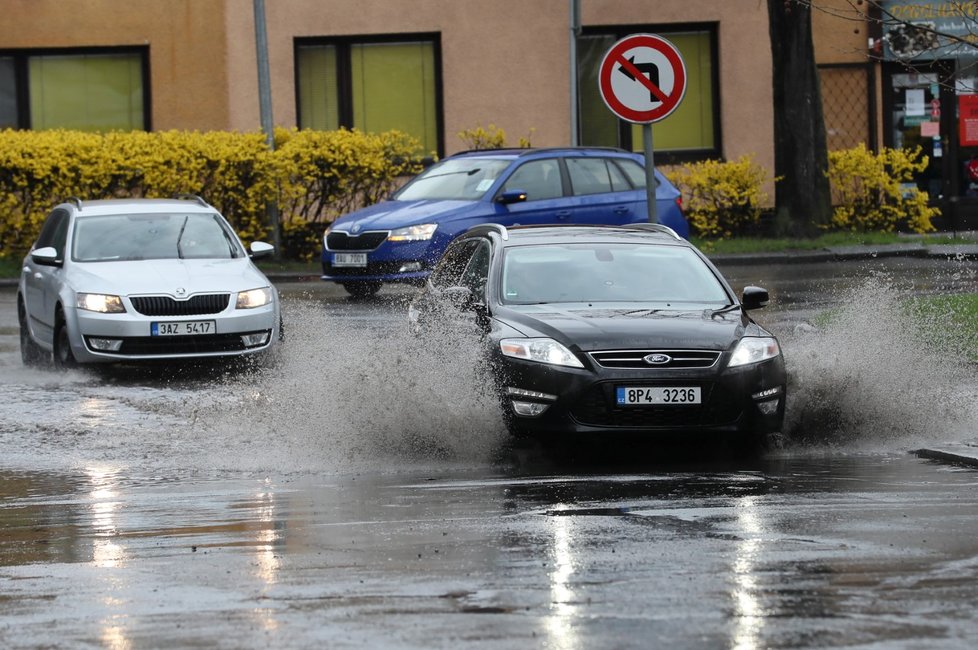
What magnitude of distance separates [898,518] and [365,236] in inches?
528

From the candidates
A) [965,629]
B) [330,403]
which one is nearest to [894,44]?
[330,403]

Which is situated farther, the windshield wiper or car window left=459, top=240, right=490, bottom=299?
the windshield wiper

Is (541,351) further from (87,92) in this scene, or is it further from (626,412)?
(87,92)

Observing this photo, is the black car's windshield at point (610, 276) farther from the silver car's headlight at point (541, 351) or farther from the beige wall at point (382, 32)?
the beige wall at point (382, 32)

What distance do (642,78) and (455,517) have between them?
6.84 metres

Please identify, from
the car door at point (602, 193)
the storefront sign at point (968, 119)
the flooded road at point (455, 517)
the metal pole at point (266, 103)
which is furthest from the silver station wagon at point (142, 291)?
the storefront sign at point (968, 119)

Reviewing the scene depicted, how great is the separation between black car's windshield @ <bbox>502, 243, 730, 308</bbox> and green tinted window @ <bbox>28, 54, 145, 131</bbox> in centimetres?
2015

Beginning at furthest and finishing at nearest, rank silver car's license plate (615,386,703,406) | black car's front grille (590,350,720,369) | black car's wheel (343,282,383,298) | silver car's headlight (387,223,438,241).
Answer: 1. black car's wheel (343,282,383,298)
2. silver car's headlight (387,223,438,241)
3. black car's front grille (590,350,720,369)
4. silver car's license plate (615,386,703,406)

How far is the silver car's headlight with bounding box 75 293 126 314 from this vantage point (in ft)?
49.3

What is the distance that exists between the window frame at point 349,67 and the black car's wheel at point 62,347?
1567 centimetres

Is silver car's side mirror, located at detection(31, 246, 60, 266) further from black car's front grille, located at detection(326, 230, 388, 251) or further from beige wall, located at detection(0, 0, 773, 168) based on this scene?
beige wall, located at detection(0, 0, 773, 168)

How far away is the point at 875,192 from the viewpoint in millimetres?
29359

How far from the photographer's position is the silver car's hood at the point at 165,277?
15211mm

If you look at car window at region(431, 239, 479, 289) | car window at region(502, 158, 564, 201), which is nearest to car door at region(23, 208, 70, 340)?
car window at region(431, 239, 479, 289)
